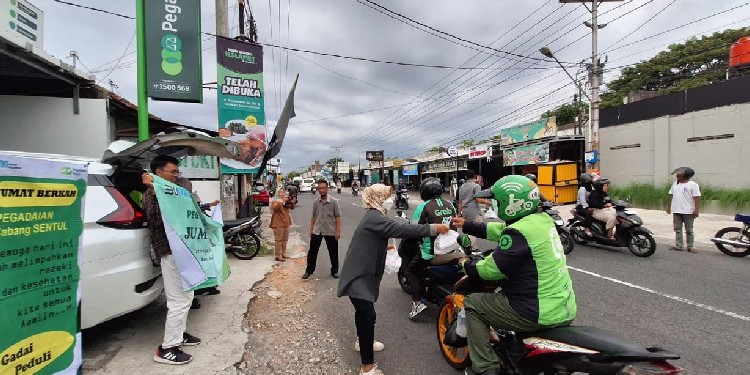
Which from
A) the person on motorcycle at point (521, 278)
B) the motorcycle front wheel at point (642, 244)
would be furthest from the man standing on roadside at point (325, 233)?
the motorcycle front wheel at point (642, 244)

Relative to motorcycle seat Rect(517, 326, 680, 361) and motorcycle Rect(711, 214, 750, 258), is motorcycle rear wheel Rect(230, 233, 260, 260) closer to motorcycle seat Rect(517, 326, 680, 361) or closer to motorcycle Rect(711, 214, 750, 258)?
motorcycle seat Rect(517, 326, 680, 361)

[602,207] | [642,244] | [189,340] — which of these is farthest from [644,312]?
[189,340]

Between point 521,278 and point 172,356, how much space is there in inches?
114

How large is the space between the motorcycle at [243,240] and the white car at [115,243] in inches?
138

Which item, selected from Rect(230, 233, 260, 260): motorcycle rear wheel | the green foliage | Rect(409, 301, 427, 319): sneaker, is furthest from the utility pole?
the green foliage

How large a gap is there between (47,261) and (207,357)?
5.69ft

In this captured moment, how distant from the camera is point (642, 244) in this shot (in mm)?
7148

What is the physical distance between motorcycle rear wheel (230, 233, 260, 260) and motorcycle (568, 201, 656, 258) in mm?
7007

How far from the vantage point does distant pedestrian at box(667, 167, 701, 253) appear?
24.4 feet

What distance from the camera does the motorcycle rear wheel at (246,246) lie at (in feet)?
25.1

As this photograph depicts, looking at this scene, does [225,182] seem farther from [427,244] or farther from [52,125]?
[427,244]

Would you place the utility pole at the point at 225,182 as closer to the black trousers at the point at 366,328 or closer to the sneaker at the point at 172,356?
the sneaker at the point at 172,356

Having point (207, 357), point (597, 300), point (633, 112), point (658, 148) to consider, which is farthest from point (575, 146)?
point (207, 357)

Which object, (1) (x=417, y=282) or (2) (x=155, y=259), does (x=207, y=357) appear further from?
(1) (x=417, y=282)
